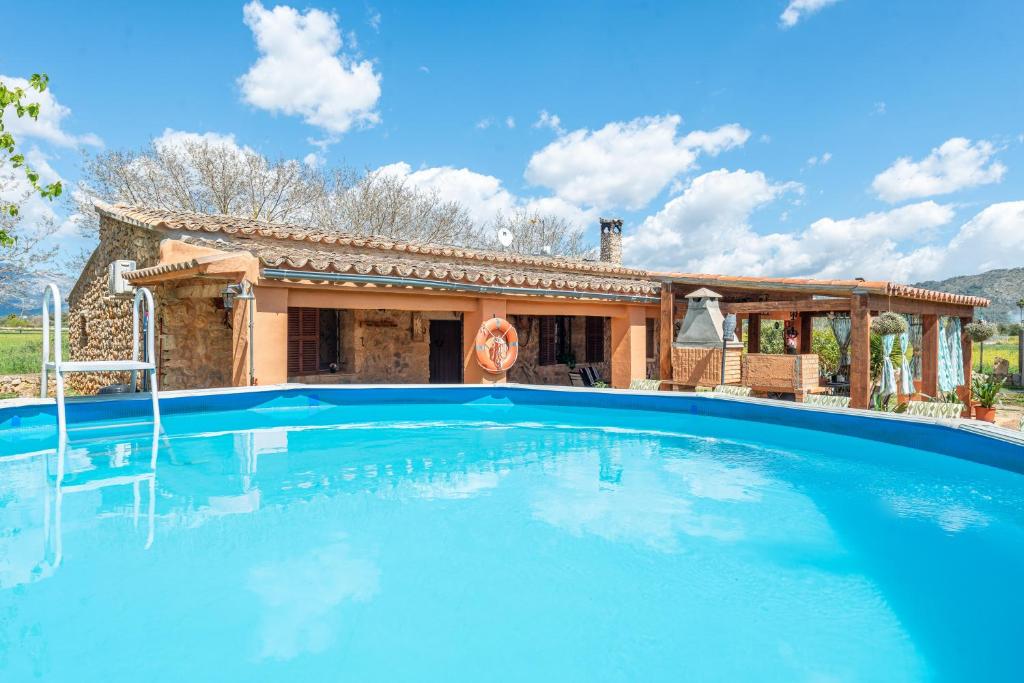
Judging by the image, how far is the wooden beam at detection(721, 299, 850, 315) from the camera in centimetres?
1017

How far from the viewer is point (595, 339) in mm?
16625

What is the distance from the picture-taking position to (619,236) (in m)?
20.9

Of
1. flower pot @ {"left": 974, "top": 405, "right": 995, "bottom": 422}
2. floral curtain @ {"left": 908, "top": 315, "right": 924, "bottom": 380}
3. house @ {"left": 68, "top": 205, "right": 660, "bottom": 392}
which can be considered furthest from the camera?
floral curtain @ {"left": 908, "top": 315, "right": 924, "bottom": 380}

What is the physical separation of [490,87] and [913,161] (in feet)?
44.1

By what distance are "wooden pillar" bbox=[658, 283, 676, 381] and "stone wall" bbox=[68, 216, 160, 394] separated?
9300 millimetres

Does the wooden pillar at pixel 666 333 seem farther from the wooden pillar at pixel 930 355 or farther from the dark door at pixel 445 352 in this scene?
the wooden pillar at pixel 930 355

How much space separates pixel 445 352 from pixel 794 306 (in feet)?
23.9

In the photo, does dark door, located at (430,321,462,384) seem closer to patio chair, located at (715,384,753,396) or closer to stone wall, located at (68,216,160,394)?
stone wall, located at (68,216,160,394)

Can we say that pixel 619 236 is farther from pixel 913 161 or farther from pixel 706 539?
pixel 706 539

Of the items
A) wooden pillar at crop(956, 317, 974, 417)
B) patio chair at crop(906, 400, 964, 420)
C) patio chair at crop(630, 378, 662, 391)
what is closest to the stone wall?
patio chair at crop(630, 378, 662, 391)

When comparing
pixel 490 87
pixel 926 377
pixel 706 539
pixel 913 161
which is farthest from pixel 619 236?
pixel 706 539

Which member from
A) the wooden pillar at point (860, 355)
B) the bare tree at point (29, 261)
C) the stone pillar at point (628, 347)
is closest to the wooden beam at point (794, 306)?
the wooden pillar at point (860, 355)

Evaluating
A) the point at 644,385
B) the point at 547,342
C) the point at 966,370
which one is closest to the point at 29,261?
the point at 547,342

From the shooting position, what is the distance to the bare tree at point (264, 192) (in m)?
21.9
